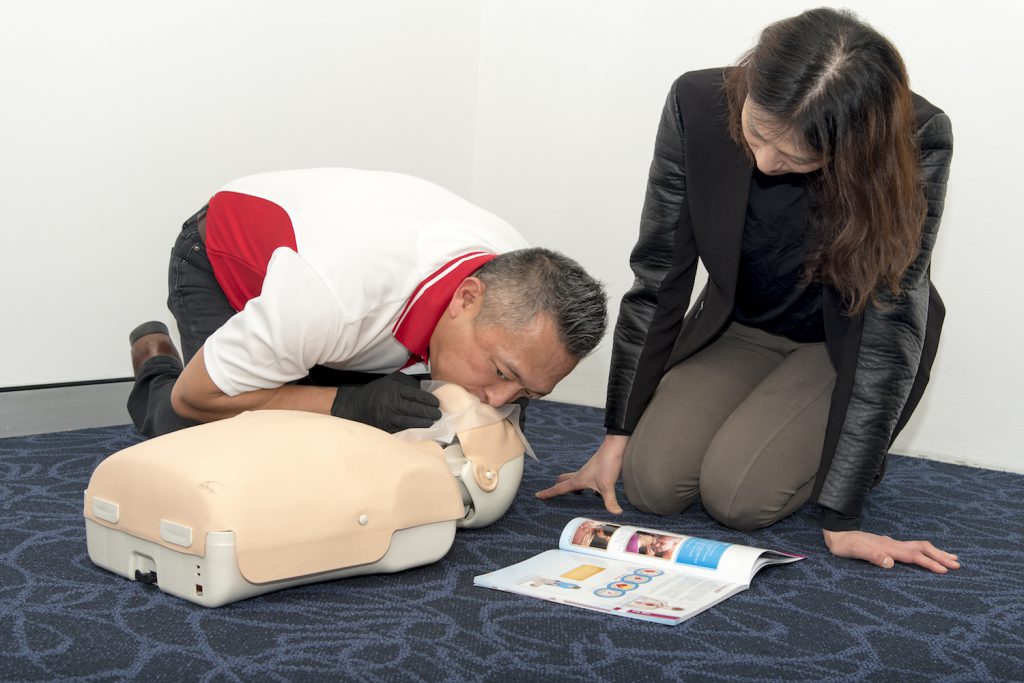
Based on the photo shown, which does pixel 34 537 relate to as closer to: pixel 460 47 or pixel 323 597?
pixel 323 597

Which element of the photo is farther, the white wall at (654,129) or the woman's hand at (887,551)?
the white wall at (654,129)

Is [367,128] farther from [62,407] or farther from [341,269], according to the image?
[341,269]

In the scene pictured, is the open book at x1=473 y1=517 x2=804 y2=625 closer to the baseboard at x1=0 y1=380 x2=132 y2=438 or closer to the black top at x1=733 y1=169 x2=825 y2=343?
the black top at x1=733 y1=169 x2=825 y2=343

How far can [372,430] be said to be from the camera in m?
1.61

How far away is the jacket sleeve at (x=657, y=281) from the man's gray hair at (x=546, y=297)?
0.25 metres

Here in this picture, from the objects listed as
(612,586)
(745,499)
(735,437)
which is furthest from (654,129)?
(612,586)

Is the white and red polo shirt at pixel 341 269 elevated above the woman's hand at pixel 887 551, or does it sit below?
above

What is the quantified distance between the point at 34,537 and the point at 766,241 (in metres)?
1.45

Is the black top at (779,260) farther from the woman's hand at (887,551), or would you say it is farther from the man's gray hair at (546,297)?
the woman's hand at (887,551)

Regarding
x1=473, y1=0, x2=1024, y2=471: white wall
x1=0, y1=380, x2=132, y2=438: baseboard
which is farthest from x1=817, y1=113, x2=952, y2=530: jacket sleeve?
x1=0, y1=380, x2=132, y2=438: baseboard

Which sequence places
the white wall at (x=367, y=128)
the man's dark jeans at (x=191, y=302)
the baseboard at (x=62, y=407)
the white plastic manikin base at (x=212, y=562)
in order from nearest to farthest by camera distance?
the white plastic manikin base at (x=212, y=562) < the man's dark jeans at (x=191, y=302) < the baseboard at (x=62, y=407) < the white wall at (x=367, y=128)

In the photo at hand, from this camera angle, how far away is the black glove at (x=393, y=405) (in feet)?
5.84

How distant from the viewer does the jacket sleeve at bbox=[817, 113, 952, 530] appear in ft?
5.81

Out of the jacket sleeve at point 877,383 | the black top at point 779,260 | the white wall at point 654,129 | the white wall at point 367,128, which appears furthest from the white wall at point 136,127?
the jacket sleeve at point 877,383
